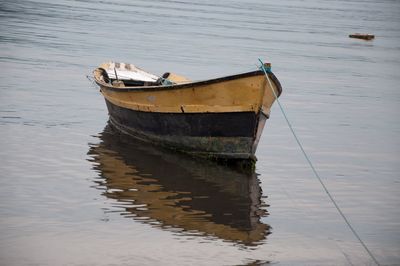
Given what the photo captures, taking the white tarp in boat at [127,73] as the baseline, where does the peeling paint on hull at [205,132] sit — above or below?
below

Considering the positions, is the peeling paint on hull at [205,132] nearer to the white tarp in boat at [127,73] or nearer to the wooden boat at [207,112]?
the wooden boat at [207,112]

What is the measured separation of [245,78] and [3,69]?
13.8 meters

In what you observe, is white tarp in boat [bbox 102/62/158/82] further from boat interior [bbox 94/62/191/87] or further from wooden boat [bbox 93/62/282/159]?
wooden boat [bbox 93/62/282/159]

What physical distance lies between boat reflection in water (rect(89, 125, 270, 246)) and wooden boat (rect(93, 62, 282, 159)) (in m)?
0.33

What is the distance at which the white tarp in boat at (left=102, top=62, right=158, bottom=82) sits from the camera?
60.0ft

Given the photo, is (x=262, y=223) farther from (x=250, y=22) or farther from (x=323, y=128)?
(x=250, y=22)

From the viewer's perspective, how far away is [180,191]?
11.6 metres

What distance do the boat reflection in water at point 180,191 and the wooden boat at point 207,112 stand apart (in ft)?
1.09

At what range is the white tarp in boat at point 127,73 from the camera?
1829cm

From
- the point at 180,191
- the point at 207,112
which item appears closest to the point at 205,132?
the point at 207,112

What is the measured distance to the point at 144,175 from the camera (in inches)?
494

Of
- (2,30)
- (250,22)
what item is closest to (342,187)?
(2,30)

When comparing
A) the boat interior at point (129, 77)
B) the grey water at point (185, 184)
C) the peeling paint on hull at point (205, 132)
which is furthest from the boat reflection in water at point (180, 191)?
the boat interior at point (129, 77)

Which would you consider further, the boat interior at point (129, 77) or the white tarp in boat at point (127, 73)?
the white tarp in boat at point (127, 73)
